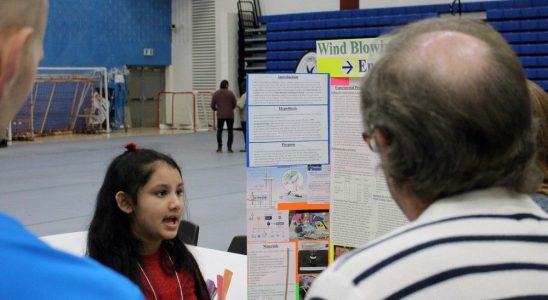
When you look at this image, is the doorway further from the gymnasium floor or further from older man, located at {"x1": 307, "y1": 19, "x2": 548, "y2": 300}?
older man, located at {"x1": 307, "y1": 19, "x2": 548, "y2": 300}

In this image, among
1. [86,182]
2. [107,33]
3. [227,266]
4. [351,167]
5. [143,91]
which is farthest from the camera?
[143,91]

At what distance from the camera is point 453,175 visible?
1.13 metres

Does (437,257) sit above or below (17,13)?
below

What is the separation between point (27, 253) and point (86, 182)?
1061 centimetres

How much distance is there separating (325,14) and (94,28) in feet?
24.5

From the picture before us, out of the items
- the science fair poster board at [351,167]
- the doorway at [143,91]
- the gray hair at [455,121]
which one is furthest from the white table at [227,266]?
the doorway at [143,91]

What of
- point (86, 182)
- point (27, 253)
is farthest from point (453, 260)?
point (86, 182)

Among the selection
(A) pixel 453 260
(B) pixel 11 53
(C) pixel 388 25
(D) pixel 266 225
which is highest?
(C) pixel 388 25

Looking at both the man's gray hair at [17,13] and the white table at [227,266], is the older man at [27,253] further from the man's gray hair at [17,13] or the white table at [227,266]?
the white table at [227,266]

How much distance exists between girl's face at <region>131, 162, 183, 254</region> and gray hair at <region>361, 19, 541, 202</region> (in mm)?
2125

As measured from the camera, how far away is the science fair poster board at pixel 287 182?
384cm

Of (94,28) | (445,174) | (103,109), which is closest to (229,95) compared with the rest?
(103,109)

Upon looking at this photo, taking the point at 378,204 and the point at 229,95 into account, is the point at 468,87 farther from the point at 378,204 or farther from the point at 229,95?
the point at 229,95

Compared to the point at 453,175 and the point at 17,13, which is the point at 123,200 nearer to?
the point at 453,175
